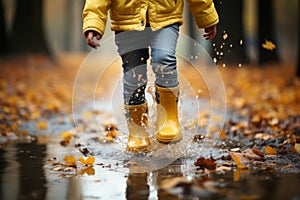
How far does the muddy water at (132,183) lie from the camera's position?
10.5 ft

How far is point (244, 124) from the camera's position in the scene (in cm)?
661

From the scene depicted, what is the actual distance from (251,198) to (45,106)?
652 cm

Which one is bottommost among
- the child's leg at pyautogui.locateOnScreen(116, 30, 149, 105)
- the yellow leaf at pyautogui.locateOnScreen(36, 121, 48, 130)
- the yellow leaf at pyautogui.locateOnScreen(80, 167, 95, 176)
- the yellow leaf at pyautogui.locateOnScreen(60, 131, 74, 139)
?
the yellow leaf at pyautogui.locateOnScreen(80, 167, 95, 176)

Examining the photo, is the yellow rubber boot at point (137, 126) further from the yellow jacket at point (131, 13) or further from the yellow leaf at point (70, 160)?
the yellow jacket at point (131, 13)

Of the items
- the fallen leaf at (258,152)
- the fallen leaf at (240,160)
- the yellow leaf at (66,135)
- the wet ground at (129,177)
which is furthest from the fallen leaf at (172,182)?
the yellow leaf at (66,135)

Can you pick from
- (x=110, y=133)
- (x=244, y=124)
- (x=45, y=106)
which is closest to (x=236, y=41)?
(x=45, y=106)

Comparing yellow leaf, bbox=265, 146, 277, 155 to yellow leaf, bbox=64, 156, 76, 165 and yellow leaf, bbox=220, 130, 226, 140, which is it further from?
yellow leaf, bbox=64, 156, 76, 165

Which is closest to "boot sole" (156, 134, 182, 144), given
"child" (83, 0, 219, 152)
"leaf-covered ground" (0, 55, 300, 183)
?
"child" (83, 0, 219, 152)

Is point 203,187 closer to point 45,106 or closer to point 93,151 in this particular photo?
point 93,151

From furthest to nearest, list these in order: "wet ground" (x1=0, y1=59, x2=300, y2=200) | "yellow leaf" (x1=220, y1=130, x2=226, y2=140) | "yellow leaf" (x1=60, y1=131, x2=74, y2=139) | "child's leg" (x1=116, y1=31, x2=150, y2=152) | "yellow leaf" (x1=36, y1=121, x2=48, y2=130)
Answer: "yellow leaf" (x1=36, y1=121, x2=48, y2=130) → "yellow leaf" (x1=60, y1=131, x2=74, y2=139) → "yellow leaf" (x1=220, y1=130, x2=226, y2=140) → "child's leg" (x1=116, y1=31, x2=150, y2=152) → "wet ground" (x1=0, y1=59, x2=300, y2=200)

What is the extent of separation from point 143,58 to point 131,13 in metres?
0.40

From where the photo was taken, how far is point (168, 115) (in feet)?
14.9

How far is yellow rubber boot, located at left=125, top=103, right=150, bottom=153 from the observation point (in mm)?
4605

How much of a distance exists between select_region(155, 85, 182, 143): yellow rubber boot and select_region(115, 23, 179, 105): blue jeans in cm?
6
